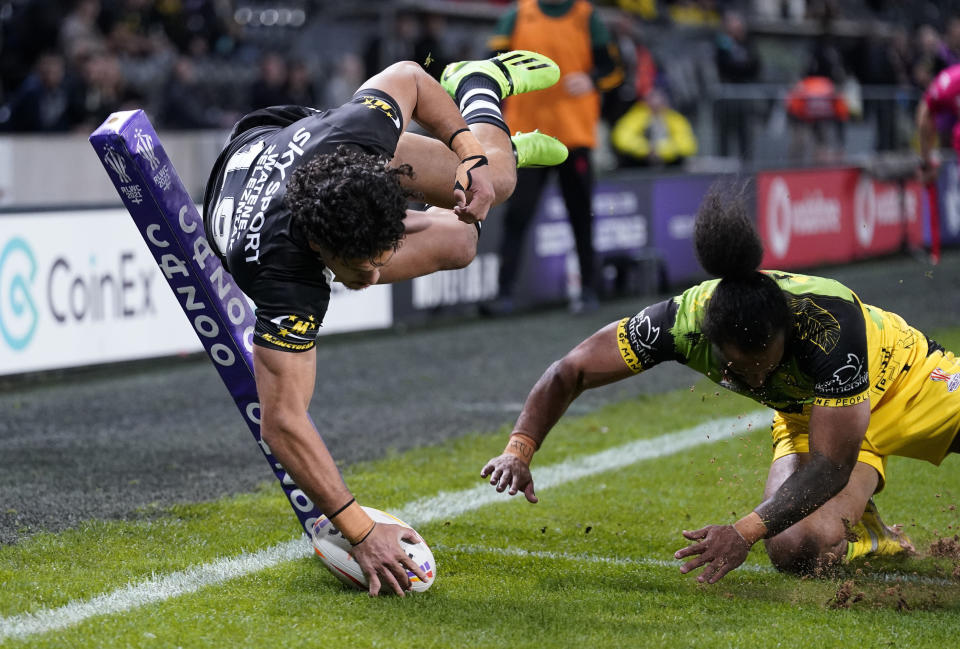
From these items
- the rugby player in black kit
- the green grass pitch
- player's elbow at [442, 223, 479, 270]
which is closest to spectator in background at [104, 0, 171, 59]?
the green grass pitch

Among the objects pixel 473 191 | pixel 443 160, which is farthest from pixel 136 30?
pixel 473 191

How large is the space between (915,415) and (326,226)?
2204 mm

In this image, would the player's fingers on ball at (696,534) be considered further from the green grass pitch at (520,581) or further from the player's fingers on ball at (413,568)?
the player's fingers on ball at (413,568)

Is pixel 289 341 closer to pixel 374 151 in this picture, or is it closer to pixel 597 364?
pixel 374 151

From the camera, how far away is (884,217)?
46.9 feet

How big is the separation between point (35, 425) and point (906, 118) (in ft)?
40.9

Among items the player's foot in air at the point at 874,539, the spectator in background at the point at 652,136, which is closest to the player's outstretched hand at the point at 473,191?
the player's foot in air at the point at 874,539

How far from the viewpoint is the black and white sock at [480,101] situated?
456 cm

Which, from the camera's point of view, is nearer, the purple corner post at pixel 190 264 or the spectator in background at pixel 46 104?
the purple corner post at pixel 190 264

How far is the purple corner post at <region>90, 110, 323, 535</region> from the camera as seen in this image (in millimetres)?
4086

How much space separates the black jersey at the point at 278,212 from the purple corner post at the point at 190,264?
13cm

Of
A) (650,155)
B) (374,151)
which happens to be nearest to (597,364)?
(374,151)

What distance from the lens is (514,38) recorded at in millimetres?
9859

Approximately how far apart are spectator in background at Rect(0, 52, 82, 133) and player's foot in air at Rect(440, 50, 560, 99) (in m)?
7.17
